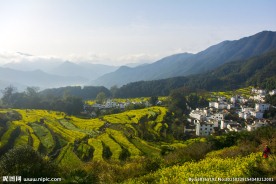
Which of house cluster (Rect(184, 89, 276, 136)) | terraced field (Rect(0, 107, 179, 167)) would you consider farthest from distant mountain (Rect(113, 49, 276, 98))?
terraced field (Rect(0, 107, 179, 167))

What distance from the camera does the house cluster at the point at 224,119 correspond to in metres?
57.1

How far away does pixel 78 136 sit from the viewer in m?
42.2

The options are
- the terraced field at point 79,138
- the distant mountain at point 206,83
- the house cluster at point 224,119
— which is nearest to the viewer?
the terraced field at point 79,138

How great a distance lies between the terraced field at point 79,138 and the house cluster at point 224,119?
25.4ft

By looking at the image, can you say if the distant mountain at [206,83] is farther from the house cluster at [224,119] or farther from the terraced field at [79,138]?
the terraced field at [79,138]

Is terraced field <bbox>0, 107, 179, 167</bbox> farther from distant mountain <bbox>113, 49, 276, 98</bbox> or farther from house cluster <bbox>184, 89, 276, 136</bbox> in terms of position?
distant mountain <bbox>113, 49, 276, 98</bbox>

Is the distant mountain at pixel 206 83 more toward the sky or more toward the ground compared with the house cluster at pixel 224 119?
more toward the sky

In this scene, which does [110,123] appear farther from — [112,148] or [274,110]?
[274,110]

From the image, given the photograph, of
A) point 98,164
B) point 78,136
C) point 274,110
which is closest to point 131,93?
point 274,110

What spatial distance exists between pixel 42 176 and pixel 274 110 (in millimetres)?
74399

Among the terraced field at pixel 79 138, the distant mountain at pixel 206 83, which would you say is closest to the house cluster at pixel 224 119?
the terraced field at pixel 79 138

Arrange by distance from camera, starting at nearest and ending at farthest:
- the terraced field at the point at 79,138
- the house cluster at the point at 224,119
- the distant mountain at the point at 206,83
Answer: the terraced field at the point at 79,138, the house cluster at the point at 224,119, the distant mountain at the point at 206,83

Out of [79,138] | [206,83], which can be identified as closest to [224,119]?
[79,138]

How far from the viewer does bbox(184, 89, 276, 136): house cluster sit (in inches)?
2247
